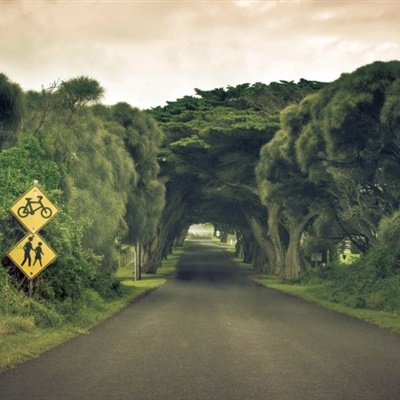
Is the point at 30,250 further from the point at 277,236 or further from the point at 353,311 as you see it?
the point at 277,236

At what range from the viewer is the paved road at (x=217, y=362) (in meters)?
8.08

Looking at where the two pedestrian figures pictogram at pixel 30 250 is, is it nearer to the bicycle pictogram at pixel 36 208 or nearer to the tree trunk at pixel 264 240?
the bicycle pictogram at pixel 36 208

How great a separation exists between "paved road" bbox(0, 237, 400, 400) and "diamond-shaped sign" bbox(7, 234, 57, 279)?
1.91m

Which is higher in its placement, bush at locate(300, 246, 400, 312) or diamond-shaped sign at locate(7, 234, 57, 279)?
diamond-shaped sign at locate(7, 234, 57, 279)

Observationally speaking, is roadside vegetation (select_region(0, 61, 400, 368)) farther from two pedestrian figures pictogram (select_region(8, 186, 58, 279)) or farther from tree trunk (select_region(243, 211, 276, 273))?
tree trunk (select_region(243, 211, 276, 273))

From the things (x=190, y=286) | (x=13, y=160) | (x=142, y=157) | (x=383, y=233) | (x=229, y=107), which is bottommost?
(x=190, y=286)

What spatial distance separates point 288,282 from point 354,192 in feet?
44.4

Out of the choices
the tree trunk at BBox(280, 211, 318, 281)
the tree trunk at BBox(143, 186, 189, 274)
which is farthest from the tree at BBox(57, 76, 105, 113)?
the tree trunk at BBox(143, 186, 189, 274)

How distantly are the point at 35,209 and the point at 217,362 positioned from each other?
6040mm

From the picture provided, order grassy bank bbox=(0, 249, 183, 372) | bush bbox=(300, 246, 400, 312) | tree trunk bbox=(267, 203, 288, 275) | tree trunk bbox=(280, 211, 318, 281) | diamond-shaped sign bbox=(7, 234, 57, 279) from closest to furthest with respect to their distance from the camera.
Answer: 1. grassy bank bbox=(0, 249, 183, 372)
2. diamond-shaped sign bbox=(7, 234, 57, 279)
3. bush bbox=(300, 246, 400, 312)
4. tree trunk bbox=(280, 211, 318, 281)
5. tree trunk bbox=(267, 203, 288, 275)

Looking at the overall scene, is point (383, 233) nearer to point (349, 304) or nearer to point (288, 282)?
point (349, 304)

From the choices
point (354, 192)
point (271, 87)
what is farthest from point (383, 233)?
point (271, 87)

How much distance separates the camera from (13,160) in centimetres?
1617

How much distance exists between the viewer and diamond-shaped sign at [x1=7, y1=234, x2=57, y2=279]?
13969 mm
